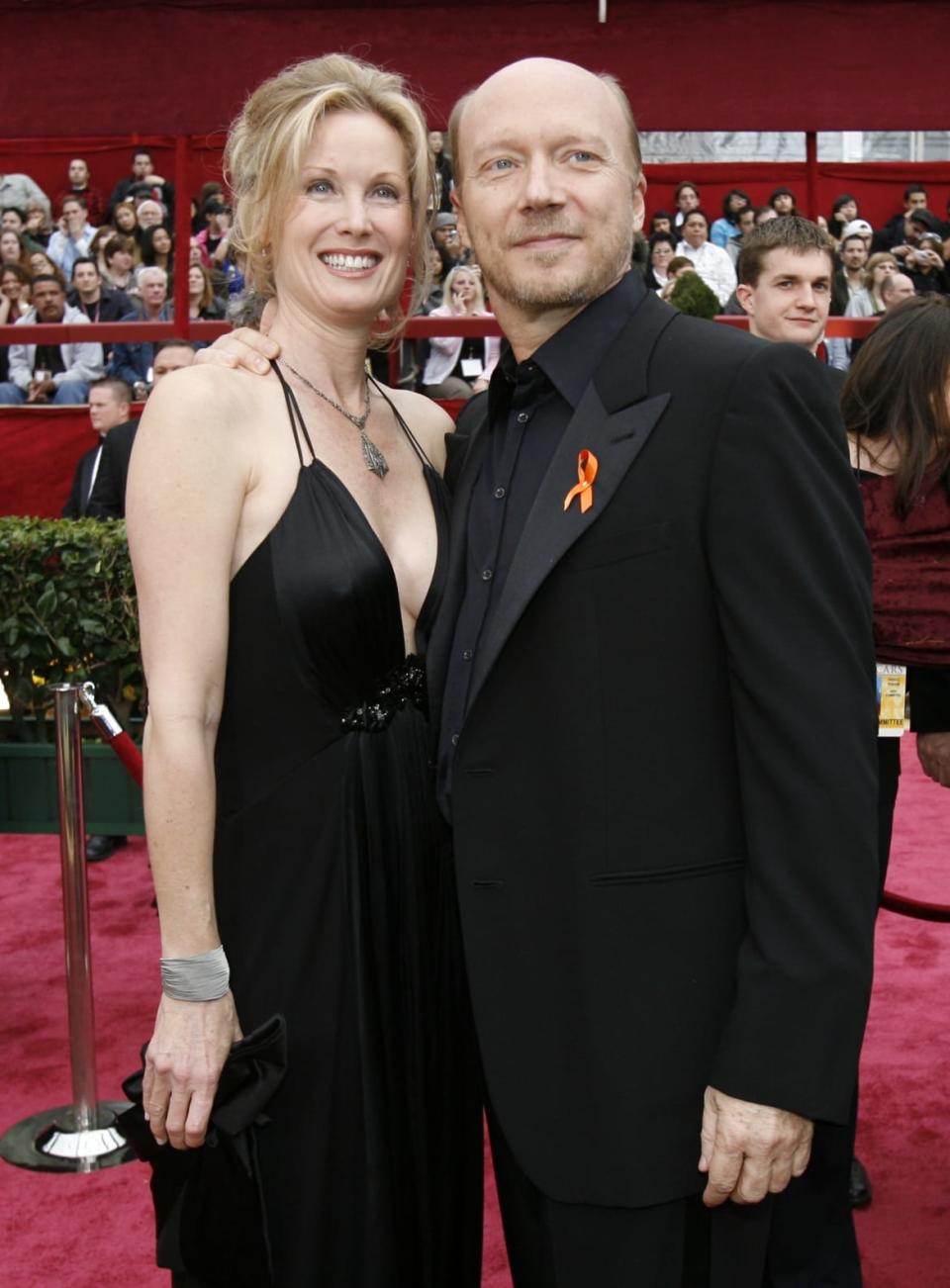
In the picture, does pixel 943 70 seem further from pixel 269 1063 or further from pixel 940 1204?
pixel 269 1063

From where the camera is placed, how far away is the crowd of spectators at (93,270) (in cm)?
1093

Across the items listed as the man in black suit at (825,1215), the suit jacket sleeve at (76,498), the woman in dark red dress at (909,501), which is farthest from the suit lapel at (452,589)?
the suit jacket sleeve at (76,498)

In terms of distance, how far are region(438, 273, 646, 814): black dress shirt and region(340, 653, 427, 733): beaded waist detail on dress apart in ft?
0.60

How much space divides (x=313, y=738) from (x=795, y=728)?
2.52 ft

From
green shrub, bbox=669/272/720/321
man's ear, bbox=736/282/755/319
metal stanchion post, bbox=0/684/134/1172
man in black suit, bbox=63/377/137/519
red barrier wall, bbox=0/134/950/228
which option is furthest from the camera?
red barrier wall, bbox=0/134/950/228

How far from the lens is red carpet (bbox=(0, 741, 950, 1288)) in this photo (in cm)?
322

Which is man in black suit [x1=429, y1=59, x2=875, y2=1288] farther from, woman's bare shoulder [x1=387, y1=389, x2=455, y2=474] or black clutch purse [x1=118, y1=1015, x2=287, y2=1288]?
woman's bare shoulder [x1=387, y1=389, x2=455, y2=474]

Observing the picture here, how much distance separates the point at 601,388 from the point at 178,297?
604 cm

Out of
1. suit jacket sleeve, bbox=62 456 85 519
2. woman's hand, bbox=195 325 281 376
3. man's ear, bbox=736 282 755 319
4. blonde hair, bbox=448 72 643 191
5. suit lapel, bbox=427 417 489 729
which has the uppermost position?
man's ear, bbox=736 282 755 319

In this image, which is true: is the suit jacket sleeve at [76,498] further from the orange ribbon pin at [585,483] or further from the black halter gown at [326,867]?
the orange ribbon pin at [585,483]

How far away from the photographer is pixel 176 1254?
2.18 m

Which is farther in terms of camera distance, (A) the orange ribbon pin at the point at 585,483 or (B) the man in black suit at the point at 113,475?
(B) the man in black suit at the point at 113,475

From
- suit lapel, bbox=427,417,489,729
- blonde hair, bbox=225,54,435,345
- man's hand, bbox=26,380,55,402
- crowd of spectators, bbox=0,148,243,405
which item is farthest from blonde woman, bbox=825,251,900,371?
suit lapel, bbox=427,417,489,729

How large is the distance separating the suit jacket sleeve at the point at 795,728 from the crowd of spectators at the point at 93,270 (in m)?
9.00
